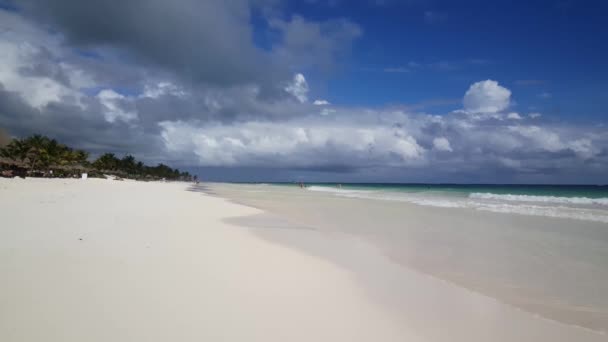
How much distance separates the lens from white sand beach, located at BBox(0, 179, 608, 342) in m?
3.22

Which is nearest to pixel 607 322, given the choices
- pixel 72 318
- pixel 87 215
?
pixel 72 318

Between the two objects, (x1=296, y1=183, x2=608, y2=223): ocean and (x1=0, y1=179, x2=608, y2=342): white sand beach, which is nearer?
(x1=0, y1=179, x2=608, y2=342): white sand beach

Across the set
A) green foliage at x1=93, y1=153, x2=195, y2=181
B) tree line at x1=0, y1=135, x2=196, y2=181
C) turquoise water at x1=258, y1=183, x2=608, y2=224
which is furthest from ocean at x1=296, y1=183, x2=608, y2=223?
green foliage at x1=93, y1=153, x2=195, y2=181

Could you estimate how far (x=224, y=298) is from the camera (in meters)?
4.04

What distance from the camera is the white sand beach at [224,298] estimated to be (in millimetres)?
3217

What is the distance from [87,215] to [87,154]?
79726 mm

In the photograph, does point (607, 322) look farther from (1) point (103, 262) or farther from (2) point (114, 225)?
(2) point (114, 225)

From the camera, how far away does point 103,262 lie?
526 centimetres

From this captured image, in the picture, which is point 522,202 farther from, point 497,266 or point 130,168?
point 130,168

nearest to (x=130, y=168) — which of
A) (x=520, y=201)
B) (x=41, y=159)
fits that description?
(x=41, y=159)

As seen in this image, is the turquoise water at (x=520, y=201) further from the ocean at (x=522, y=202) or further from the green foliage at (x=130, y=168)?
the green foliage at (x=130, y=168)

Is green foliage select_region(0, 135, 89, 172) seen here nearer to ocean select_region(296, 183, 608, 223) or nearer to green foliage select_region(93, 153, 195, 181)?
green foliage select_region(93, 153, 195, 181)

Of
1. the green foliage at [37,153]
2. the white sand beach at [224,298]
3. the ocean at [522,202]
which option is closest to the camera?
the white sand beach at [224,298]

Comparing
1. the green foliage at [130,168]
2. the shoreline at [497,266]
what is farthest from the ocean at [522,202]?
the green foliage at [130,168]
